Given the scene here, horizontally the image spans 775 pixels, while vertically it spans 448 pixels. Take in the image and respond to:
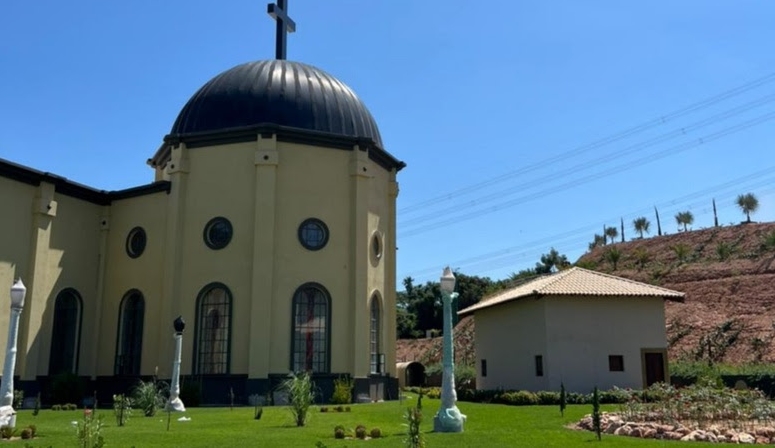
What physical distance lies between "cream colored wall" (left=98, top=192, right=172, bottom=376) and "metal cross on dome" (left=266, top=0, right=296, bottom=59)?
7824 millimetres

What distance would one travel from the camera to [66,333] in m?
25.5

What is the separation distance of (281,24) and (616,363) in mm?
18916

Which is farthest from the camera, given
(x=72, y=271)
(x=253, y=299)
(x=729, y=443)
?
(x=72, y=271)

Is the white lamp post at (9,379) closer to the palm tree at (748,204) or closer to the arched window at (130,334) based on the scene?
the arched window at (130,334)

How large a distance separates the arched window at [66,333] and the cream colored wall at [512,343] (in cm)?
1660

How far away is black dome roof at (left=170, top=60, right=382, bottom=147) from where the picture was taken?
2570 centimetres

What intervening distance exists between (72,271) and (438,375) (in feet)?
77.5

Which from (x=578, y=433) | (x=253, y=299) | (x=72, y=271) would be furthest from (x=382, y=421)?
(x=72, y=271)

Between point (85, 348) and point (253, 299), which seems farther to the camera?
point (85, 348)

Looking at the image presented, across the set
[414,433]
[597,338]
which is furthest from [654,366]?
[414,433]

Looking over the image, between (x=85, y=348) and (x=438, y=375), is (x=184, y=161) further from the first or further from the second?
(x=438, y=375)

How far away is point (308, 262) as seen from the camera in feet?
81.4

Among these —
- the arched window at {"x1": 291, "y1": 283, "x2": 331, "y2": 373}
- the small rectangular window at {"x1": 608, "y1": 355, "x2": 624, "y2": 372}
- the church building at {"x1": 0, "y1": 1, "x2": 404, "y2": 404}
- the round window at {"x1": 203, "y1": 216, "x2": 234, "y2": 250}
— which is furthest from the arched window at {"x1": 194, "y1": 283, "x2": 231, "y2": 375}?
the small rectangular window at {"x1": 608, "y1": 355, "x2": 624, "y2": 372}

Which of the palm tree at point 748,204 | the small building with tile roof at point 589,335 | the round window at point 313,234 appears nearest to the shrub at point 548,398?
the small building with tile roof at point 589,335
